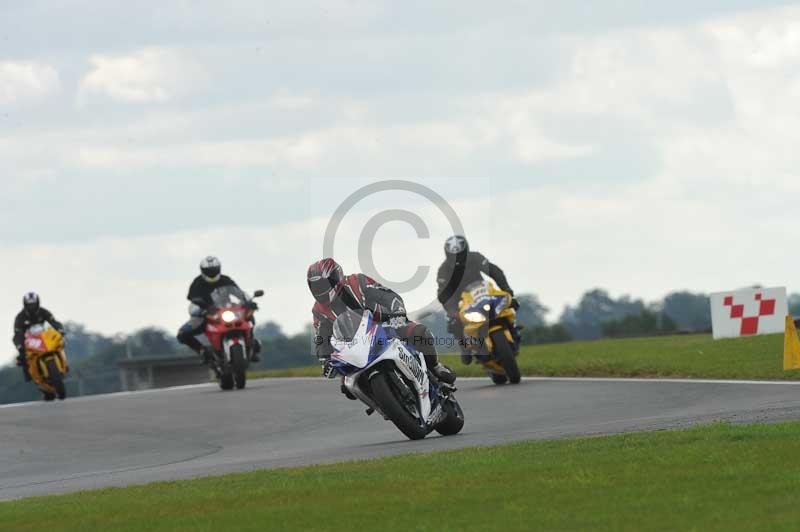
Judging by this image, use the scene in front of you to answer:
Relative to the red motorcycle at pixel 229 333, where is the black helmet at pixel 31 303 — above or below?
above

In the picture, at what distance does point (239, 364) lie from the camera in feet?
88.4

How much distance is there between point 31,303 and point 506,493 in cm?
2086

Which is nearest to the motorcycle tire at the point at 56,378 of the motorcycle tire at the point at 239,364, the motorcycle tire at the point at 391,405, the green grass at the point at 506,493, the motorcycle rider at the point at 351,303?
the motorcycle tire at the point at 239,364

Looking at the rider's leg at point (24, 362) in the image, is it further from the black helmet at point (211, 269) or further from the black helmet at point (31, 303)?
the black helmet at point (211, 269)

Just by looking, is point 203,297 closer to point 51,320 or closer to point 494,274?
point 51,320

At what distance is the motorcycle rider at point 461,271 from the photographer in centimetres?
2255

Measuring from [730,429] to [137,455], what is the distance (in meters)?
7.49

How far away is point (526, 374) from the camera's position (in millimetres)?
25328

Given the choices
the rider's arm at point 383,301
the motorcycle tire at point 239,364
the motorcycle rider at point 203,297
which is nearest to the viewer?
the rider's arm at point 383,301

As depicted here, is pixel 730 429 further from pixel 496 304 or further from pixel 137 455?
pixel 496 304

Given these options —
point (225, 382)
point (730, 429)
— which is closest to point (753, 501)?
point (730, 429)

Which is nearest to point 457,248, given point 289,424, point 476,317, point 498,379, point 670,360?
point 476,317

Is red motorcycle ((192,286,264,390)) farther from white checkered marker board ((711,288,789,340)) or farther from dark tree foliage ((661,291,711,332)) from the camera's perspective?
dark tree foliage ((661,291,711,332))

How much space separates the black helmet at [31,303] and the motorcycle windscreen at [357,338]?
16.0 meters
